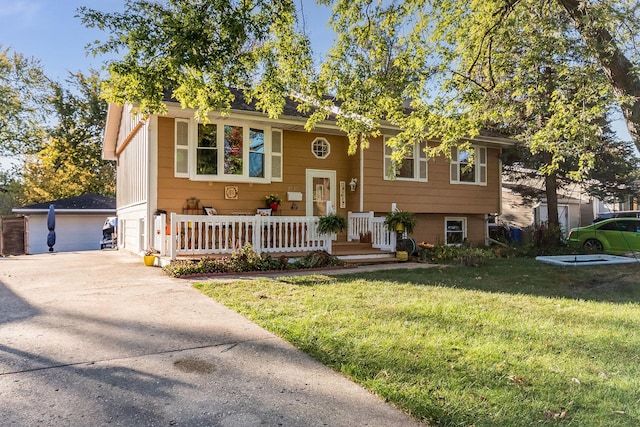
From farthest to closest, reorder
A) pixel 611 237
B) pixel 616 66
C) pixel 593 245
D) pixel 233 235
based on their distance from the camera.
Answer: pixel 593 245, pixel 611 237, pixel 233 235, pixel 616 66

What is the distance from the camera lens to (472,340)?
3732mm

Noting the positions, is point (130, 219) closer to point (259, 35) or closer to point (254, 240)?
point (254, 240)

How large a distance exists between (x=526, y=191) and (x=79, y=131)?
2895cm

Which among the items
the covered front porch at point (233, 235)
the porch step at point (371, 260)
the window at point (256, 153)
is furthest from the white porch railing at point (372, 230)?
the window at point (256, 153)

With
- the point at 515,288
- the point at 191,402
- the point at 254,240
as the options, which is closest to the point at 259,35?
the point at 254,240

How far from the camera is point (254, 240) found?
887 centimetres

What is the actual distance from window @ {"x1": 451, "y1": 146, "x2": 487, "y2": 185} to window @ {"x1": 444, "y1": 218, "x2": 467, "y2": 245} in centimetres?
152

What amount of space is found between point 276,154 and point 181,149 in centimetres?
258

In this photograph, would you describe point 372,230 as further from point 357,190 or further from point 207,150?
point 207,150

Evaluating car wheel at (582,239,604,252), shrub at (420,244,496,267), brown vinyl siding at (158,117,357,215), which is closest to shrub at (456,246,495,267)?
shrub at (420,244,496,267)

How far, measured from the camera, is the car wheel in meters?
13.8

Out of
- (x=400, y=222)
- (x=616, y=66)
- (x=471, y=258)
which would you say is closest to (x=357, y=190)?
(x=400, y=222)

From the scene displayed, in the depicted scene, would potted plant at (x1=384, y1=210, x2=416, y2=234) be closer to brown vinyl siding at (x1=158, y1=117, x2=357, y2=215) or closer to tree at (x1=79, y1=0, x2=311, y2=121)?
brown vinyl siding at (x1=158, y1=117, x2=357, y2=215)

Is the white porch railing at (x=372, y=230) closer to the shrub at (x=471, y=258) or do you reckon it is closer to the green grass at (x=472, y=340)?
the shrub at (x=471, y=258)
